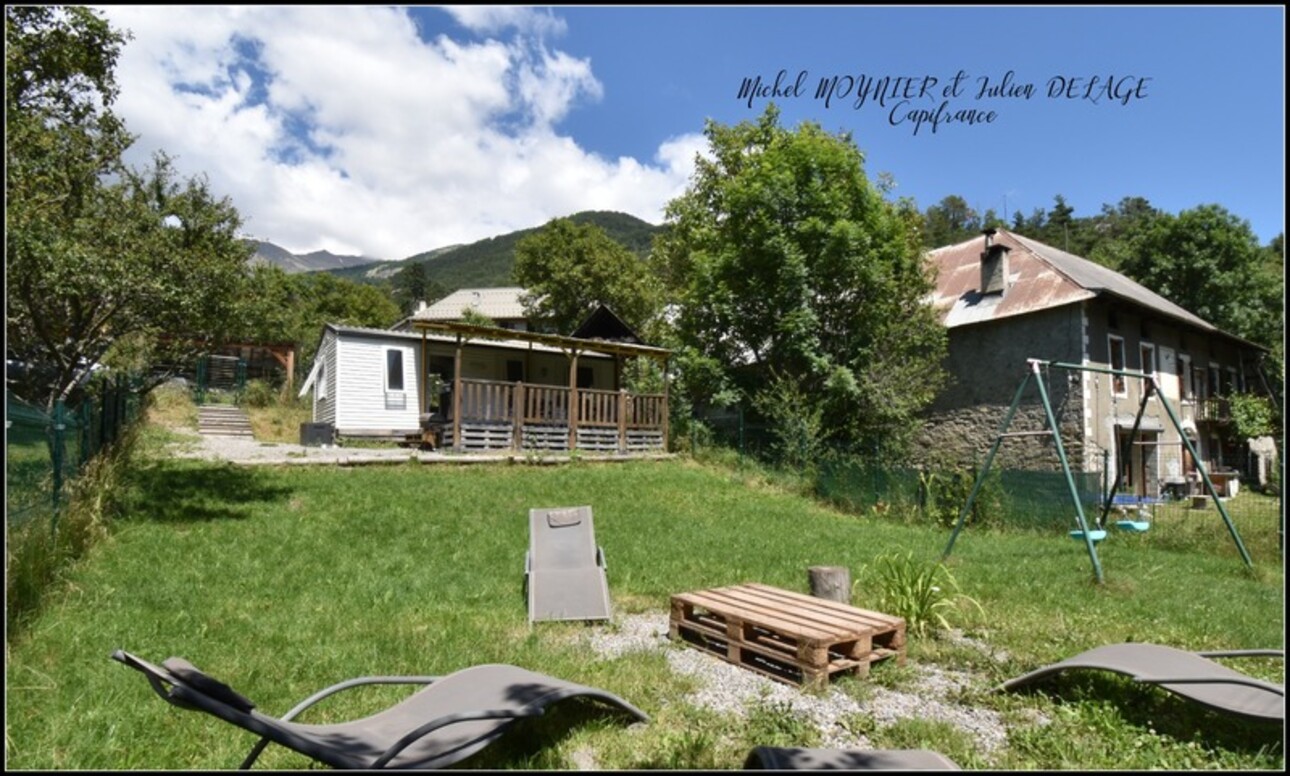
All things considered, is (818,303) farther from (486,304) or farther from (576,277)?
(486,304)

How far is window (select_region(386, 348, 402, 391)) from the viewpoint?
2211 centimetres

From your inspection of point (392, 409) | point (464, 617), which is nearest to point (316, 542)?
point (464, 617)

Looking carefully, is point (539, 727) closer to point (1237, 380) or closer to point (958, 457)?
point (958, 457)

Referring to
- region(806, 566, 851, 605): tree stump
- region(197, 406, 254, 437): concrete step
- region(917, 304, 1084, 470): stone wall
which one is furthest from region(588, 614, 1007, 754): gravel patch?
region(197, 406, 254, 437): concrete step

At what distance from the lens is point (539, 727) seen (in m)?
3.91

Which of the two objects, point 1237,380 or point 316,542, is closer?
point 316,542

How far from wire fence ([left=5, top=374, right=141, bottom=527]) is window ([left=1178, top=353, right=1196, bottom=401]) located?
3014cm

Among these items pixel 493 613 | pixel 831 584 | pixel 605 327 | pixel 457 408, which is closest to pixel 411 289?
pixel 605 327

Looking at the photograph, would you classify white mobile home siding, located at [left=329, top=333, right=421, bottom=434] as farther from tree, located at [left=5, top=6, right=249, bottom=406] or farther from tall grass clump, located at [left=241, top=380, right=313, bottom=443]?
tree, located at [left=5, top=6, right=249, bottom=406]

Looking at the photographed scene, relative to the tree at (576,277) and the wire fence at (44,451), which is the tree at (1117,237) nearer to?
the tree at (576,277)

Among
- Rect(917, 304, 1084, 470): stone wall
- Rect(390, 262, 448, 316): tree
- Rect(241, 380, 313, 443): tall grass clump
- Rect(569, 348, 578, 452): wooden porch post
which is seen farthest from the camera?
Rect(390, 262, 448, 316): tree

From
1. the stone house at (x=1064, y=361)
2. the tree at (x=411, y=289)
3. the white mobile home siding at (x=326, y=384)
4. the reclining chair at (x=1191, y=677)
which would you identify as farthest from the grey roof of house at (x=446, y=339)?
the tree at (x=411, y=289)

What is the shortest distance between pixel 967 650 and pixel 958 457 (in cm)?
1936

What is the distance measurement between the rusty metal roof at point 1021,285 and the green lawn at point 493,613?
10821mm
